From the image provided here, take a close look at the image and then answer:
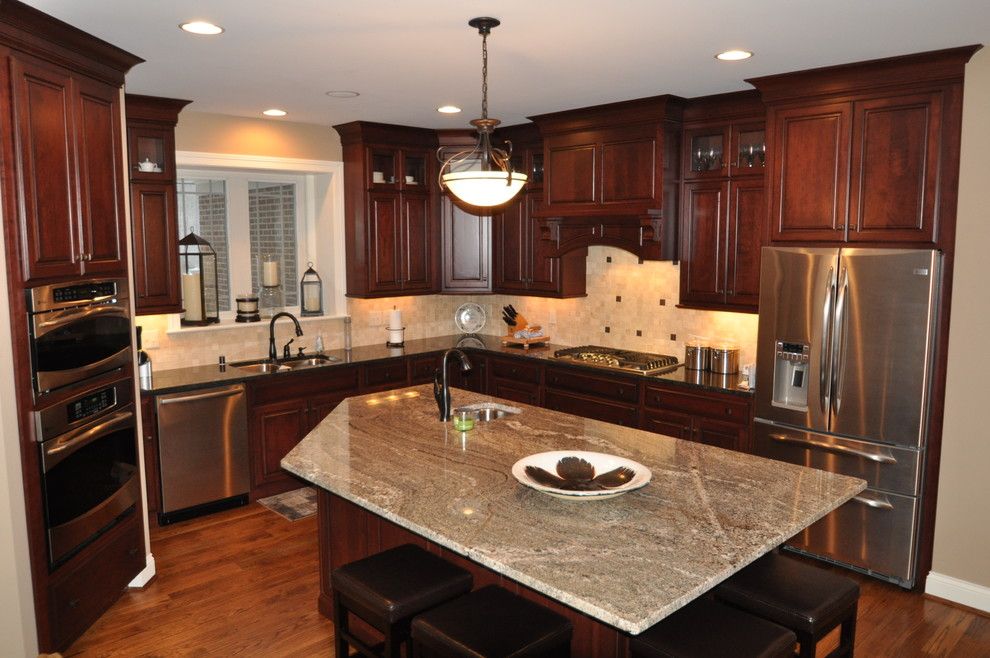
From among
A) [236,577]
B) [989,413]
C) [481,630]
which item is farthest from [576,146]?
[481,630]

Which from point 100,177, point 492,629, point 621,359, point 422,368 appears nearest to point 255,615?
point 492,629

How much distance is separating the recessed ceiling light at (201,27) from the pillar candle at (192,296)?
2.42 meters

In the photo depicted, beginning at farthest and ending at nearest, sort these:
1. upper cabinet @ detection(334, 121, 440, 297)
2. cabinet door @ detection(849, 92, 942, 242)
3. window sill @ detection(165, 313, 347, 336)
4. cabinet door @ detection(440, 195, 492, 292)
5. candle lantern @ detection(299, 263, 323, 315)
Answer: cabinet door @ detection(440, 195, 492, 292) → candle lantern @ detection(299, 263, 323, 315) → upper cabinet @ detection(334, 121, 440, 297) → window sill @ detection(165, 313, 347, 336) → cabinet door @ detection(849, 92, 942, 242)

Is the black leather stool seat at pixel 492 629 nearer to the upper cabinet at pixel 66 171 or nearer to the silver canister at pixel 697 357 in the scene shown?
the upper cabinet at pixel 66 171

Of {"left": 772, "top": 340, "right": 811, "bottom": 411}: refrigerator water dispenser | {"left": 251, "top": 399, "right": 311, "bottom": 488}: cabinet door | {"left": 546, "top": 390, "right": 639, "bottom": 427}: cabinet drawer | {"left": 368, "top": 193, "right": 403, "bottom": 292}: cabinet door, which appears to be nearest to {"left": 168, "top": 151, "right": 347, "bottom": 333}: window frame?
{"left": 368, "top": 193, "right": 403, "bottom": 292}: cabinet door

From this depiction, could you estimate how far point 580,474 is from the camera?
2723 mm

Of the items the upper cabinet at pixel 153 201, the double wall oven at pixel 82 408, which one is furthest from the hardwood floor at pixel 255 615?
the upper cabinet at pixel 153 201

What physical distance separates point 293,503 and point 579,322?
2.57 metres

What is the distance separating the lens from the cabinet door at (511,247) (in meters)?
6.08

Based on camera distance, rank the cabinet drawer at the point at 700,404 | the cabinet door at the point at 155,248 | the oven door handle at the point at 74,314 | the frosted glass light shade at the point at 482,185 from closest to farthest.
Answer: the frosted glass light shade at the point at 482,185 → the oven door handle at the point at 74,314 → the cabinet drawer at the point at 700,404 → the cabinet door at the point at 155,248

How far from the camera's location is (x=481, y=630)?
7.27 feet

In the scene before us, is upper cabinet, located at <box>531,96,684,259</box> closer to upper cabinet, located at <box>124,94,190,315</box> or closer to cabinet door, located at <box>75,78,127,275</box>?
upper cabinet, located at <box>124,94,190,315</box>

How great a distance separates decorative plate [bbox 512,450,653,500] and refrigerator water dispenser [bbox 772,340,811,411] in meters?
1.72

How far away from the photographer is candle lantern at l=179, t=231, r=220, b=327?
531cm
